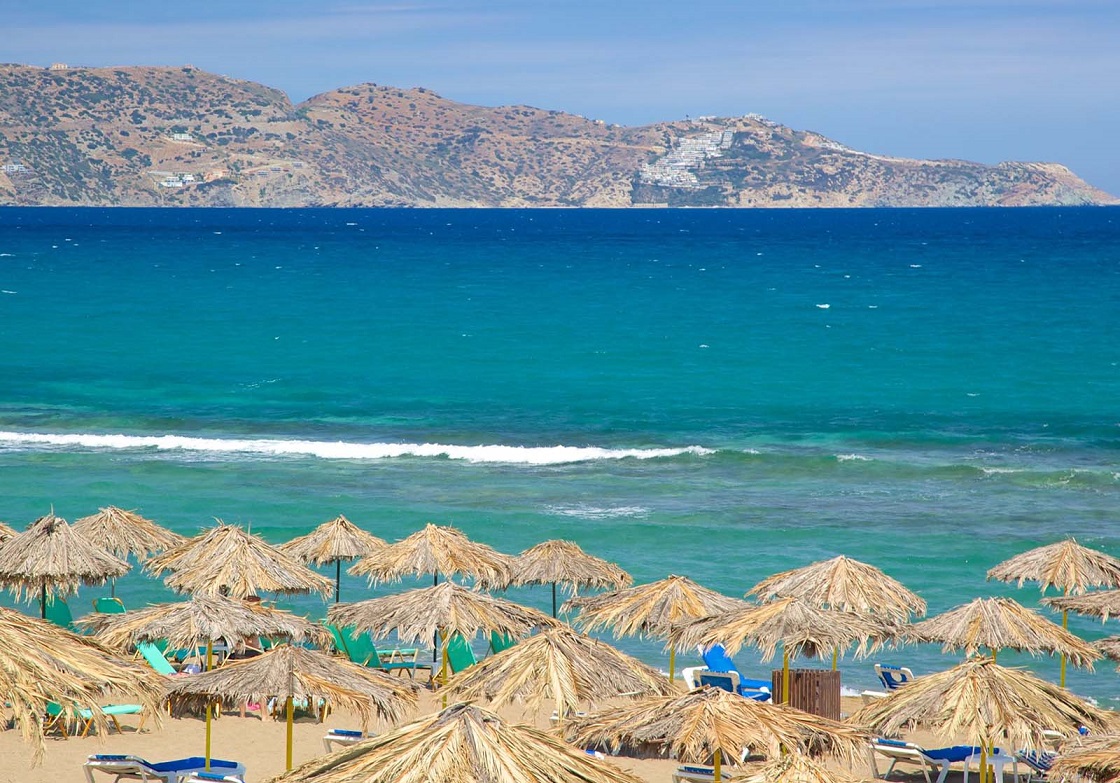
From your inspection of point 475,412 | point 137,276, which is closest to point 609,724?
point 475,412

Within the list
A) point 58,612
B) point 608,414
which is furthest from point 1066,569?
point 608,414

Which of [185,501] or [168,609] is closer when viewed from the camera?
[168,609]

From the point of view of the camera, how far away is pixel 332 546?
1566 cm

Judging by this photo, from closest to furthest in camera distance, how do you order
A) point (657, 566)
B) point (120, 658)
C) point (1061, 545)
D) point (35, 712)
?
point (35, 712), point (120, 658), point (1061, 545), point (657, 566)

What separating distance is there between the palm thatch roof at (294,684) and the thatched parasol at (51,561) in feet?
14.9

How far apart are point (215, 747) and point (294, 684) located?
328 cm

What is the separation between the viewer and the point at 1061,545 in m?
14.5

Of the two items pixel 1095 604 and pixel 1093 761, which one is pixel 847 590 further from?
pixel 1093 761

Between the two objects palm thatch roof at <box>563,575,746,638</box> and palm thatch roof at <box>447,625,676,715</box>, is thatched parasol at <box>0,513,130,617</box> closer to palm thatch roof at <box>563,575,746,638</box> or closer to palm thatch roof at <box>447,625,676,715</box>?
palm thatch roof at <box>563,575,746,638</box>

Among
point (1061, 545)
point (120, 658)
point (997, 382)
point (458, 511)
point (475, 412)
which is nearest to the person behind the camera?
point (120, 658)

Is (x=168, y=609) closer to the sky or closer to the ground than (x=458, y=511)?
closer to the sky

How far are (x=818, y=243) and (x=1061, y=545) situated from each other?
101m

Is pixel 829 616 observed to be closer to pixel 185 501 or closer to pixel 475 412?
pixel 185 501

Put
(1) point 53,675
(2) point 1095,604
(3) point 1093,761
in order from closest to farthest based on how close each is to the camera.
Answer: (1) point 53,675 → (3) point 1093,761 → (2) point 1095,604
